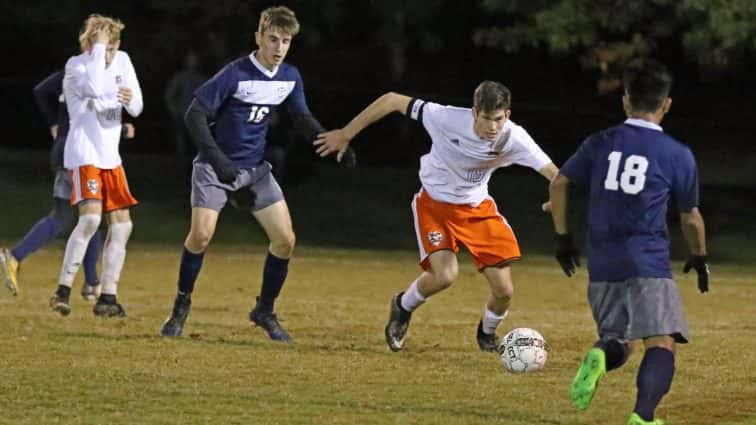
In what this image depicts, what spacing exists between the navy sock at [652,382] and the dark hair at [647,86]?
1.13 metres

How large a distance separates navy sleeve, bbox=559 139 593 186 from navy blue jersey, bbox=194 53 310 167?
3.45 metres

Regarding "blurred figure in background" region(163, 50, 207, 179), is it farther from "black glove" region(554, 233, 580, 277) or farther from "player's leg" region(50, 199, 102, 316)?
"black glove" region(554, 233, 580, 277)

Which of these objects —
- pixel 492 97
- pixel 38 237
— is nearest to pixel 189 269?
pixel 492 97

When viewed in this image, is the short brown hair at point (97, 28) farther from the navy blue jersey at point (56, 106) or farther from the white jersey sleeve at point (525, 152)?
the white jersey sleeve at point (525, 152)

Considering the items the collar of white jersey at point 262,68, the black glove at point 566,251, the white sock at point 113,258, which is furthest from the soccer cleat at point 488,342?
the white sock at point 113,258

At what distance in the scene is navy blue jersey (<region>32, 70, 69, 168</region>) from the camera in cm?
1343

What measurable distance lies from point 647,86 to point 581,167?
0.49 m

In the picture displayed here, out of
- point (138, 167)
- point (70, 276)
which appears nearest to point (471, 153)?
point (70, 276)

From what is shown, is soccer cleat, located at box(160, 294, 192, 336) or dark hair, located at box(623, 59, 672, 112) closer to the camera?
dark hair, located at box(623, 59, 672, 112)

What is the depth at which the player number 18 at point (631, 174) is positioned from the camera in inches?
307

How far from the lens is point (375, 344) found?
11.5 m

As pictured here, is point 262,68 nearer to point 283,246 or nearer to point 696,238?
point 283,246

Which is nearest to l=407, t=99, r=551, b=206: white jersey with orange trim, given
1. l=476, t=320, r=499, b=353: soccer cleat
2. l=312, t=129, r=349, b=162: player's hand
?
l=312, t=129, r=349, b=162: player's hand

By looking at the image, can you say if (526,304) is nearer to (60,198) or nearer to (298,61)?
(60,198)
